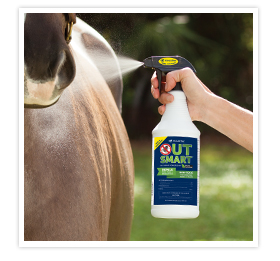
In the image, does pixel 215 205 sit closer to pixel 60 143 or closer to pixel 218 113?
pixel 218 113

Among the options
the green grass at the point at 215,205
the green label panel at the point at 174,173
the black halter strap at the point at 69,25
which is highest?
the black halter strap at the point at 69,25

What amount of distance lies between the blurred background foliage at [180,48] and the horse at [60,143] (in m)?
0.15

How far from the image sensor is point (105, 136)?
1.10 m

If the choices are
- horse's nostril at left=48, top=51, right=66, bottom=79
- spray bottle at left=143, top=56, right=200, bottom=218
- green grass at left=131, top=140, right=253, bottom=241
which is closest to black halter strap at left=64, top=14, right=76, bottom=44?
horse's nostril at left=48, top=51, right=66, bottom=79

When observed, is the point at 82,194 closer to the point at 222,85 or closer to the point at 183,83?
A: the point at 183,83

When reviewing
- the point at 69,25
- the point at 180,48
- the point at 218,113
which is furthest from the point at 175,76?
the point at 180,48

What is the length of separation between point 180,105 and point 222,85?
1.14 m

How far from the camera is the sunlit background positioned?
142 cm

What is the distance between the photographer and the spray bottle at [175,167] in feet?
2.62

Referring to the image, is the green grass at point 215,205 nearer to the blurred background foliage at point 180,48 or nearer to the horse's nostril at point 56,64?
the blurred background foliage at point 180,48

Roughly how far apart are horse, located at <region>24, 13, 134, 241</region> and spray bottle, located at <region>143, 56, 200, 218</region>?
17 cm

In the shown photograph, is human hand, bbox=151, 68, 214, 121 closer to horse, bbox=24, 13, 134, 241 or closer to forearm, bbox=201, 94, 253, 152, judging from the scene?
forearm, bbox=201, 94, 253, 152
